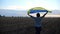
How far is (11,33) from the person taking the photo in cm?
1752

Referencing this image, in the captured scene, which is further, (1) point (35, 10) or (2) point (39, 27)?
(1) point (35, 10)

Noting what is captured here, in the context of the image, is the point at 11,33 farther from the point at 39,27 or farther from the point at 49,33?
the point at 39,27

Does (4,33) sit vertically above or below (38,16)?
below

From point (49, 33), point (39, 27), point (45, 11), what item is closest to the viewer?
point (39, 27)

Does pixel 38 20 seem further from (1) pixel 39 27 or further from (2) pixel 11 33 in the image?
(2) pixel 11 33

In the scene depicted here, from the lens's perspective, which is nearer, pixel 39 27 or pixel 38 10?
pixel 39 27

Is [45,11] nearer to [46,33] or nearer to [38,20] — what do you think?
[38,20]

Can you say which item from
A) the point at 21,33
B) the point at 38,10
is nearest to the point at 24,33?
the point at 21,33

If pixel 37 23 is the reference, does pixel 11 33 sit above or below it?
below

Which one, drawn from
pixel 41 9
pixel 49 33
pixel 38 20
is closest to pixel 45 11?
pixel 41 9

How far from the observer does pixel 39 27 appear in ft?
40.4

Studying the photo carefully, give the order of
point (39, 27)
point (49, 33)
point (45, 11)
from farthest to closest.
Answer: point (49, 33), point (45, 11), point (39, 27)

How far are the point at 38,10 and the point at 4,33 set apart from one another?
4.52 m

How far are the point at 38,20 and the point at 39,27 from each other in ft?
1.10
